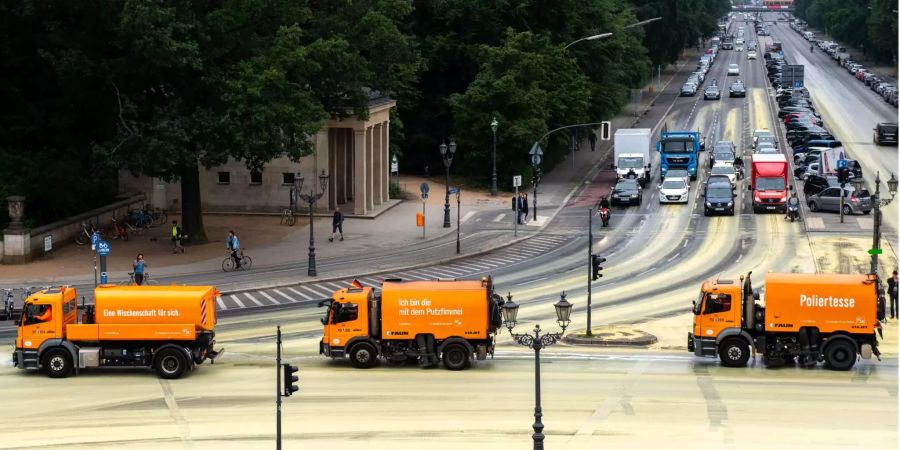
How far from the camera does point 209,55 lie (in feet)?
193

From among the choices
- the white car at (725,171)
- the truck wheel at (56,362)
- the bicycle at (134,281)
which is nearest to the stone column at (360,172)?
the bicycle at (134,281)

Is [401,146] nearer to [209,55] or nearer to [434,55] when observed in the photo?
[434,55]

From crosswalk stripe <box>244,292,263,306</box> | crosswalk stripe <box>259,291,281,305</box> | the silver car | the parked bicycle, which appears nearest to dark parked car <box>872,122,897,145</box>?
the silver car

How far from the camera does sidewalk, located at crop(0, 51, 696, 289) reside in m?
56.9

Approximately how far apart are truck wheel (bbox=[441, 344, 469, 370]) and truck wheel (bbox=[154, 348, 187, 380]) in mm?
7274

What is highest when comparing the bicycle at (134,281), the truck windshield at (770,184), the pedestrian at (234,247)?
the truck windshield at (770,184)

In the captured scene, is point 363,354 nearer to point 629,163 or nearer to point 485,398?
point 485,398

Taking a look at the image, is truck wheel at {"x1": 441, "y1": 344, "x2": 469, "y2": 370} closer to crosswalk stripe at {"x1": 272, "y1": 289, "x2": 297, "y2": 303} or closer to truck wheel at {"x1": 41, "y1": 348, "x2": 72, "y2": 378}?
truck wheel at {"x1": 41, "y1": 348, "x2": 72, "y2": 378}

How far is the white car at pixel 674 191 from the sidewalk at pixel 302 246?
19.8 ft

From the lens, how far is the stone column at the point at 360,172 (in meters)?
73.3

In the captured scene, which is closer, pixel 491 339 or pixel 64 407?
pixel 64 407

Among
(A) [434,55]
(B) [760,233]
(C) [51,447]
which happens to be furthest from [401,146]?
(C) [51,447]

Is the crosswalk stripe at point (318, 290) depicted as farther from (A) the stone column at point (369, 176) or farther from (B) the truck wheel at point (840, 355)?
(B) the truck wheel at point (840, 355)

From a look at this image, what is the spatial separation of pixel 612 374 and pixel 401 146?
56732 millimetres
